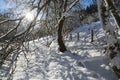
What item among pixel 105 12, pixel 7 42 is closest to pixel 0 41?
pixel 7 42

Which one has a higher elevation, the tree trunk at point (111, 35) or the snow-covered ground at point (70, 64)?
the tree trunk at point (111, 35)

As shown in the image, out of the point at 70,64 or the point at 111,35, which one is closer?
the point at 111,35

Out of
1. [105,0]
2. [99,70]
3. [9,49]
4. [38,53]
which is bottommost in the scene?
[99,70]

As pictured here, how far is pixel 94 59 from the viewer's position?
506 inches

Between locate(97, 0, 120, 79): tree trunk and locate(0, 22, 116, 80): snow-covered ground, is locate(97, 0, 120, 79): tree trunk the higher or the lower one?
the higher one

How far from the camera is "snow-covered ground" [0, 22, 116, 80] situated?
11547 mm

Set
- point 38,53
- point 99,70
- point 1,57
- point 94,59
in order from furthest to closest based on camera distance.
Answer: point 38,53 < point 94,59 < point 99,70 < point 1,57

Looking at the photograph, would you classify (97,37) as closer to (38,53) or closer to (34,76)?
(38,53)

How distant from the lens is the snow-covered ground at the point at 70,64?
1155 centimetres

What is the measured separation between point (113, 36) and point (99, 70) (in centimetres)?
528

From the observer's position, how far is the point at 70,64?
12.9 metres

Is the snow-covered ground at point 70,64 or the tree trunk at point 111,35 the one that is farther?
the snow-covered ground at point 70,64

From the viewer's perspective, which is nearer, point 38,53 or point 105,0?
point 105,0

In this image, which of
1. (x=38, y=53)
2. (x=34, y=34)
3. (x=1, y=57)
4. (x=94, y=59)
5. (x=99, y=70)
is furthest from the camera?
(x=38, y=53)
